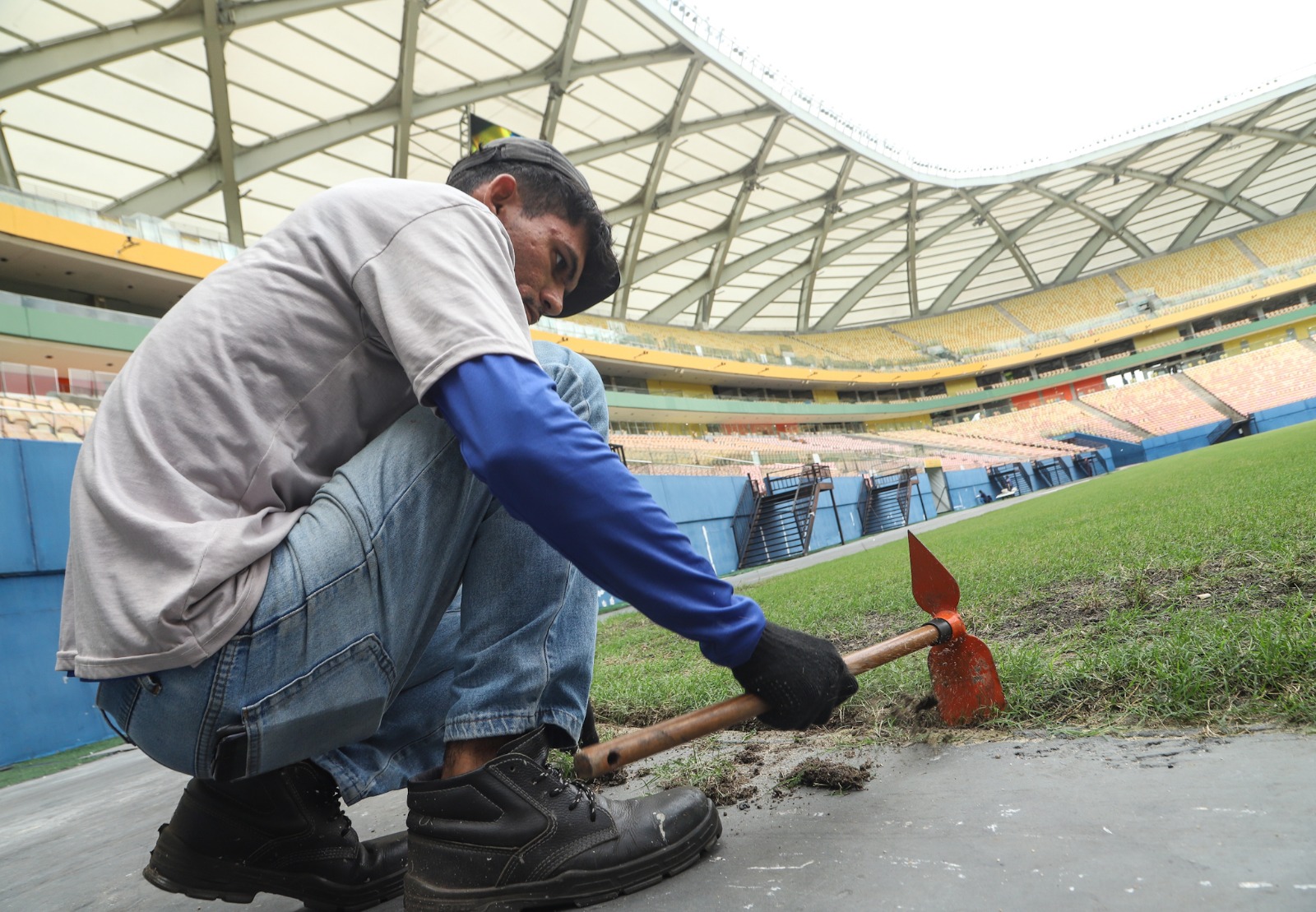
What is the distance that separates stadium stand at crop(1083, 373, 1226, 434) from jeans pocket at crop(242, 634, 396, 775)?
43185mm

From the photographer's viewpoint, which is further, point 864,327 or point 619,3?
point 864,327

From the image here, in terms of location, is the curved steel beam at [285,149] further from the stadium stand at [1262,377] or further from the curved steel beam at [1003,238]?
the stadium stand at [1262,377]

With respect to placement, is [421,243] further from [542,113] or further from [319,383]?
[542,113]

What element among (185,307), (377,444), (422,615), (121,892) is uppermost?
(185,307)

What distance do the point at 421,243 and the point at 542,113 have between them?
23.3 meters

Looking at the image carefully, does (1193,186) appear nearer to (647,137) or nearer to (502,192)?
(647,137)

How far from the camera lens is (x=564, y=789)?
1.32m

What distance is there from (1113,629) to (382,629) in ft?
7.22

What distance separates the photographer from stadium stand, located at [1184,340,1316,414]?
35.6 meters

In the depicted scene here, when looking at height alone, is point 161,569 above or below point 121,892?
above

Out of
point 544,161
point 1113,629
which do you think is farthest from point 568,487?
point 1113,629

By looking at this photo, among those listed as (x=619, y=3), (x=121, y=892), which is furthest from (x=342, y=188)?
(x=619, y=3)

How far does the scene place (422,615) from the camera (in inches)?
53.3

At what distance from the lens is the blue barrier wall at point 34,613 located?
283 inches
